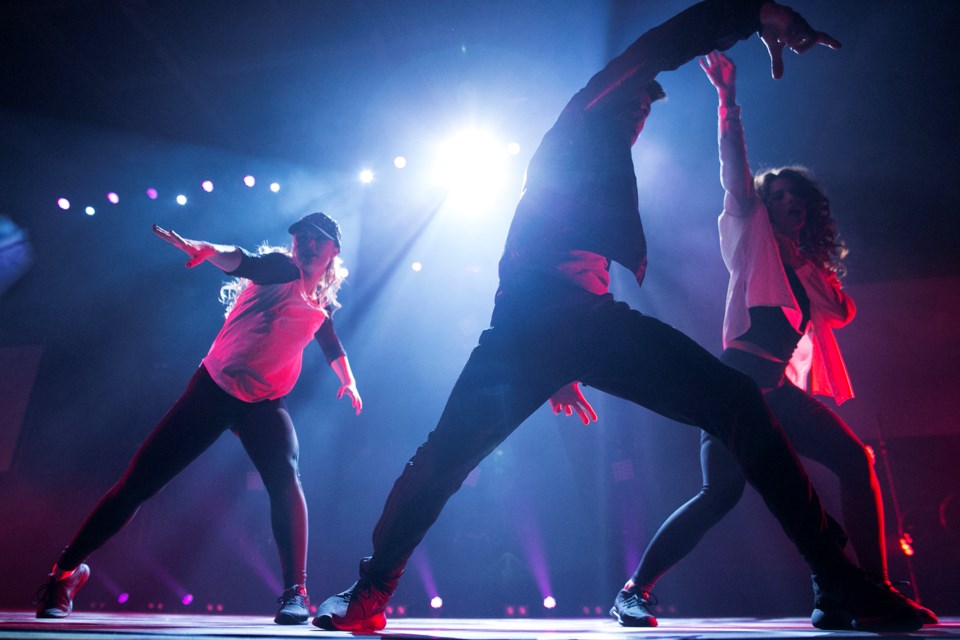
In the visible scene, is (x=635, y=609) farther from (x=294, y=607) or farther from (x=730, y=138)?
(x=730, y=138)

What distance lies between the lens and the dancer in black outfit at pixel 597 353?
1.29 metres

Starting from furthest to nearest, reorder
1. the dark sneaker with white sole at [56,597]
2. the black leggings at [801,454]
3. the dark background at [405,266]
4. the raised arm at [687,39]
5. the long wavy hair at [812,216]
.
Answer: the dark background at [405,266] → the long wavy hair at [812,216] → the dark sneaker with white sole at [56,597] → the black leggings at [801,454] → the raised arm at [687,39]

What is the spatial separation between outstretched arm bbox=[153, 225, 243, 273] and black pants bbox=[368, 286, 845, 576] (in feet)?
4.46

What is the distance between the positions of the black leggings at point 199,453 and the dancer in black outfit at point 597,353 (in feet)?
3.20

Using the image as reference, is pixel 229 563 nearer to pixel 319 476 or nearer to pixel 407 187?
pixel 319 476

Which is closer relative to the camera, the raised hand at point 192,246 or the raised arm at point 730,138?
the raised arm at point 730,138

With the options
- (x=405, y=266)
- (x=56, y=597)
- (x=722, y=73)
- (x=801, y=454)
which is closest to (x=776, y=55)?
(x=722, y=73)

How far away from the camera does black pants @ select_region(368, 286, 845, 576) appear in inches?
50.7

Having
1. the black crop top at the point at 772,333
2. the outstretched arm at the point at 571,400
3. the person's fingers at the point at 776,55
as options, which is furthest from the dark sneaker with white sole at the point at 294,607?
the person's fingers at the point at 776,55

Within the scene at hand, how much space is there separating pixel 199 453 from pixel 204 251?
2.79 ft

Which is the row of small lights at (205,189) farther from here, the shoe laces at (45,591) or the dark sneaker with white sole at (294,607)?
the shoe laces at (45,591)

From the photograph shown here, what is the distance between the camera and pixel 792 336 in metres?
2.14

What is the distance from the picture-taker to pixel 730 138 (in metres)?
2.10

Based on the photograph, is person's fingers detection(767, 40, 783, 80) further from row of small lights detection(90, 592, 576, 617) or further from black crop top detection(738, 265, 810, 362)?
row of small lights detection(90, 592, 576, 617)
